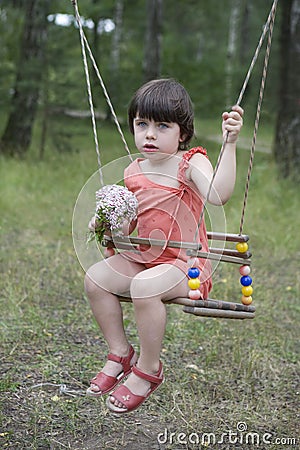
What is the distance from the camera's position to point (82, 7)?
13.3 meters

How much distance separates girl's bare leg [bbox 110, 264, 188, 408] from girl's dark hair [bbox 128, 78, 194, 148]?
0.62 m

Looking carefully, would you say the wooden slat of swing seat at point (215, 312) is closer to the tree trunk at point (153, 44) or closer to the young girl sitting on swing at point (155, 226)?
the young girl sitting on swing at point (155, 226)

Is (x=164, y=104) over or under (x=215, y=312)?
over

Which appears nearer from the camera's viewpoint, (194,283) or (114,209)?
(194,283)

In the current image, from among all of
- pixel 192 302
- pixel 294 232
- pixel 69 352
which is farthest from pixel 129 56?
pixel 192 302

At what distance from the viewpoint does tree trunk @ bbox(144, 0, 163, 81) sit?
12398mm

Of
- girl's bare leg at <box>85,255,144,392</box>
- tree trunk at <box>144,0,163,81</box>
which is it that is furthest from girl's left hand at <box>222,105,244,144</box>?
tree trunk at <box>144,0,163,81</box>

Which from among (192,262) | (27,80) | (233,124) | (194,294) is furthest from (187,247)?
(27,80)

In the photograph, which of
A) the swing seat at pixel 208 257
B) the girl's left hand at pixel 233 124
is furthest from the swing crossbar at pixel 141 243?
the girl's left hand at pixel 233 124

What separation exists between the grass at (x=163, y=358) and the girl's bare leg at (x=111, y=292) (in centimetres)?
60

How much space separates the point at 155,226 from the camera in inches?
115

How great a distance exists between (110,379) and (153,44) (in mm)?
10410

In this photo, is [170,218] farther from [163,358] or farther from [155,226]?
[163,358]

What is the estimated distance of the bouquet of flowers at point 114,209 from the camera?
2.85m
